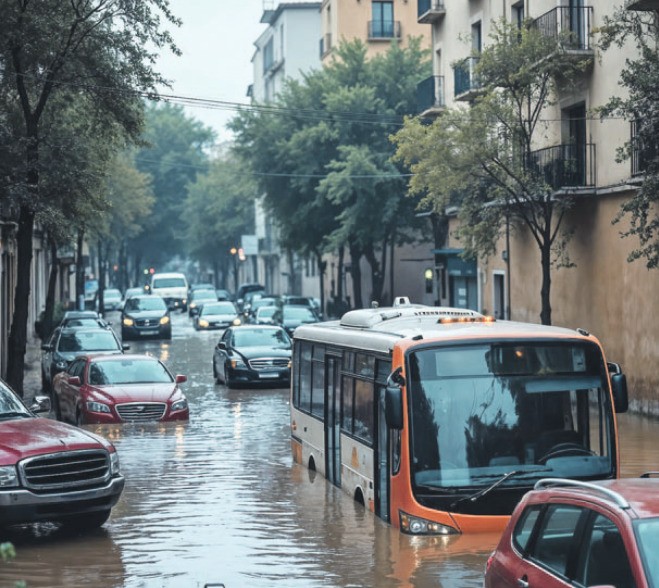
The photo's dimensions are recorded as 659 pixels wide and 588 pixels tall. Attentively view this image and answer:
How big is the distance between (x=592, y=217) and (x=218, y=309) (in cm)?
3582

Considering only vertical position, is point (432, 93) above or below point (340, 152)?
above

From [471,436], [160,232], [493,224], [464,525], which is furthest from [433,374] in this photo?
[160,232]

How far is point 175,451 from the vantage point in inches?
812

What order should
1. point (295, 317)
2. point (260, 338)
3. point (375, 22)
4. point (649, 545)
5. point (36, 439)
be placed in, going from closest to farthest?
point (649, 545), point (36, 439), point (260, 338), point (295, 317), point (375, 22)

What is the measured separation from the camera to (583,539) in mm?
6660

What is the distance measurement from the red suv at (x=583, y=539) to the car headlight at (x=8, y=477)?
236 inches

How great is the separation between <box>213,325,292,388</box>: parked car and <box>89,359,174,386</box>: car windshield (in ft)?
28.2

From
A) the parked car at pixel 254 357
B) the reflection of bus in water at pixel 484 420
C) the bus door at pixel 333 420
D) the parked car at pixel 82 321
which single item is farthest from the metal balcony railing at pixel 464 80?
the reflection of bus in water at pixel 484 420

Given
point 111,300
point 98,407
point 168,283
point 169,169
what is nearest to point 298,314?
point 98,407

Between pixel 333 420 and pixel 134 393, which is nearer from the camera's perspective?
pixel 333 420

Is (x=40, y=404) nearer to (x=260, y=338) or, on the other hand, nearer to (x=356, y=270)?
(x=260, y=338)

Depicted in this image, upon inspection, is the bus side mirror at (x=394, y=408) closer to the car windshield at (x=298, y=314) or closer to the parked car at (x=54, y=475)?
the parked car at (x=54, y=475)

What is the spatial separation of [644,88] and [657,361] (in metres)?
7.47

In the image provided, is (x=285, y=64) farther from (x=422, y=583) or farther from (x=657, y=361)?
(x=422, y=583)
